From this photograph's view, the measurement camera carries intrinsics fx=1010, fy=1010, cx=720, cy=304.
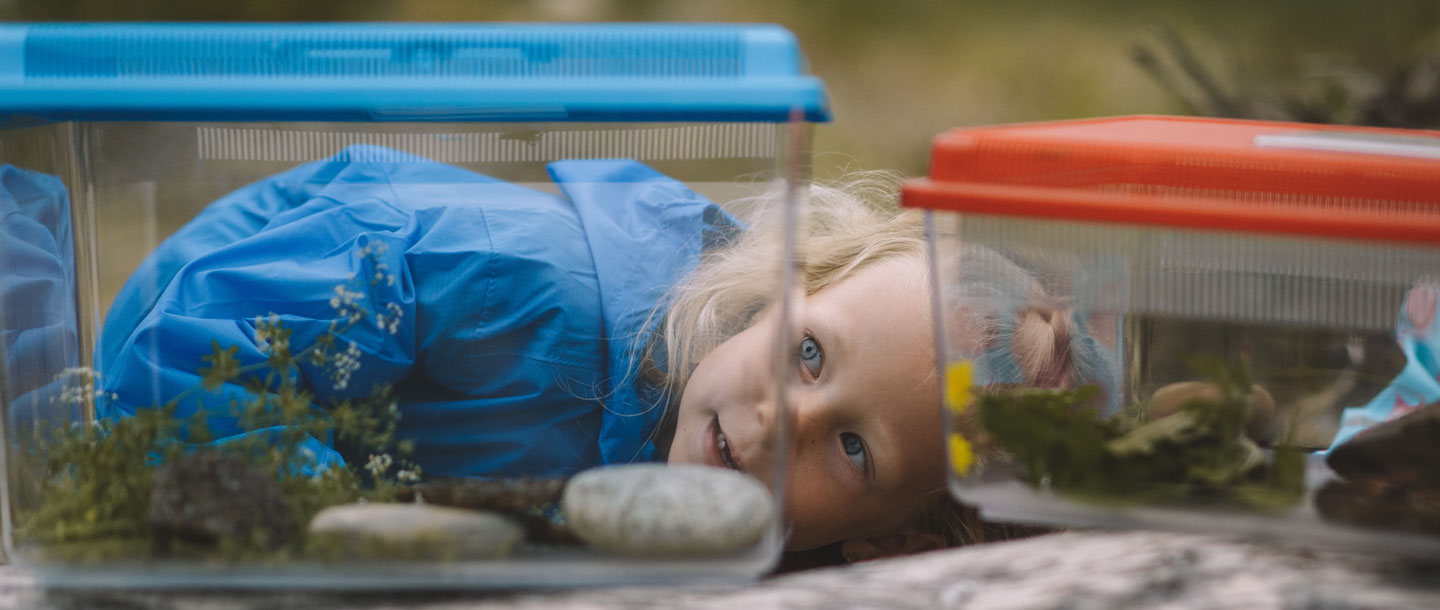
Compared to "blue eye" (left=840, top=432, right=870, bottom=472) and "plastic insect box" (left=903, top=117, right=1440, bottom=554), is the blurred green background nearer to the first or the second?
"blue eye" (left=840, top=432, right=870, bottom=472)

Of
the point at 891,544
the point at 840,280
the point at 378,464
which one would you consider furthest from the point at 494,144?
the point at 891,544

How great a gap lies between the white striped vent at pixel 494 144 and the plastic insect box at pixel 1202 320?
21 cm

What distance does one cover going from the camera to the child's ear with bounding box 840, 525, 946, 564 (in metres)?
1.42

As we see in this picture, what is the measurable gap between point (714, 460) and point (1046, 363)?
36 cm

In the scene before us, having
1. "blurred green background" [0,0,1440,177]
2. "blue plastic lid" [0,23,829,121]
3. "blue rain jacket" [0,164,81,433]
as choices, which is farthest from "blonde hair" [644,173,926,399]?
"blurred green background" [0,0,1440,177]

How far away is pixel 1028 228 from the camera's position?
934mm

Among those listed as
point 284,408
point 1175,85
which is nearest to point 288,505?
point 284,408

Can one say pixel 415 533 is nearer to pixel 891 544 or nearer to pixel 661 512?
pixel 661 512

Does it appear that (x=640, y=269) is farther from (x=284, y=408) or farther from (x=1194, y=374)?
(x=1194, y=374)

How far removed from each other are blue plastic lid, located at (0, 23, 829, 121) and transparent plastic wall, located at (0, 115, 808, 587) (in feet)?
0.17

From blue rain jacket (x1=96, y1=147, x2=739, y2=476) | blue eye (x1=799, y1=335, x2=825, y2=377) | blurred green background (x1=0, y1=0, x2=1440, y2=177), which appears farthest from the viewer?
blurred green background (x1=0, y1=0, x2=1440, y2=177)

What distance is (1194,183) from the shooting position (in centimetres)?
91

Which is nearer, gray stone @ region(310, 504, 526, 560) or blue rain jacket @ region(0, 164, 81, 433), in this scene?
gray stone @ region(310, 504, 526, 560)

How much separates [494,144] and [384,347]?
0.81 feet
